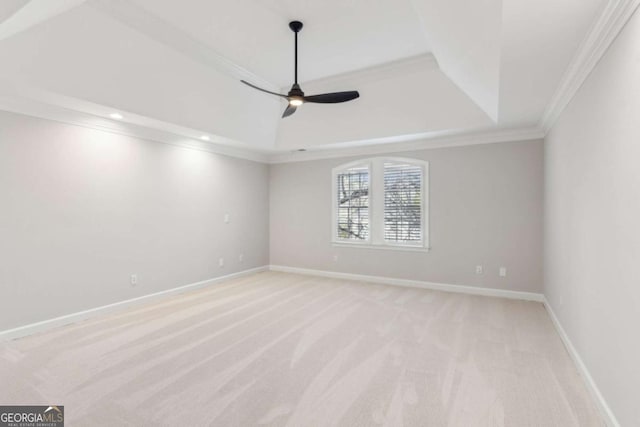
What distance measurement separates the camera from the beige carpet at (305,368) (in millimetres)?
2105

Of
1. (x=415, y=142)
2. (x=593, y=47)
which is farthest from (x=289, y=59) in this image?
(x=593, y=47)

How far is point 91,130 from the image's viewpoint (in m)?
3.93

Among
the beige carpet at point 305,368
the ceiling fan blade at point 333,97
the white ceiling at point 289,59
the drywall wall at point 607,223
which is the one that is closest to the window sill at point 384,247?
the beige carpet at point 305,368

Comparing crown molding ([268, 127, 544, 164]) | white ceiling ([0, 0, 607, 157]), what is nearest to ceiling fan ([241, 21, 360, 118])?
white ceiling ([0, 0, 607, 157])

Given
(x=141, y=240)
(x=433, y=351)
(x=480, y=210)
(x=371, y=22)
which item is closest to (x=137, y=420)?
(x=433, y=351)

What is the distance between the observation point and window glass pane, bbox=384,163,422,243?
5.52 meters

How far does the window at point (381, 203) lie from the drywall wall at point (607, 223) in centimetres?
A: 244

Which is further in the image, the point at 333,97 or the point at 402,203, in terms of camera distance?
the point at 402,203

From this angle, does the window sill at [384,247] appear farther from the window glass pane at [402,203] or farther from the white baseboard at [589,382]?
the white baseboard at [589,382]

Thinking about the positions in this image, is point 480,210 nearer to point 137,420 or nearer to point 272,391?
point 272,391

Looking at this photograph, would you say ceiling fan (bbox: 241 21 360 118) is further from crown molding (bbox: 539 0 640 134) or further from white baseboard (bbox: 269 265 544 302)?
white baseboard (bbox: 269 265 544 302)

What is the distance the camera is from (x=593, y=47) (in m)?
2.14

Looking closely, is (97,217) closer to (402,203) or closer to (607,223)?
(402,203)

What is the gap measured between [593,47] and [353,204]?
429 centimetres
